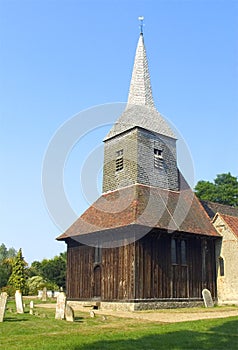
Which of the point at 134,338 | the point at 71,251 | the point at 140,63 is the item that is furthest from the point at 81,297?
the point at 140,63

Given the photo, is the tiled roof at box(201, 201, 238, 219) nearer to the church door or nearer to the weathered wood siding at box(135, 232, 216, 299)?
the weathered wood siding at box(135, 232, 216, 299)

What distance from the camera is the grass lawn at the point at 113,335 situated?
11734 mm

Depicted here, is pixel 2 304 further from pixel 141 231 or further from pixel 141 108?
pixel 141 108

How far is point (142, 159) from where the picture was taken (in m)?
30.9

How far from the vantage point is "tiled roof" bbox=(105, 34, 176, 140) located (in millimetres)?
32969

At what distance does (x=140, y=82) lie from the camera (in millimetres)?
36719

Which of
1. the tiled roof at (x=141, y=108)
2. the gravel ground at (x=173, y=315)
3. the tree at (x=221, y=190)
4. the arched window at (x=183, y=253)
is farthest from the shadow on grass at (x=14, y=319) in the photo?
the tree at (x=221, y=190)

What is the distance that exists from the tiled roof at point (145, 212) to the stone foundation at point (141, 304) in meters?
4.71

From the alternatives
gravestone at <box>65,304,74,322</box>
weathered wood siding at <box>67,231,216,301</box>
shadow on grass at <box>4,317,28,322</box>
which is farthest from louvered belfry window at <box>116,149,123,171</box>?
shadow on grass at <box>4,317,28,322</box>

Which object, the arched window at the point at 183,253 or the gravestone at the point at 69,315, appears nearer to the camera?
the gravestone at the point at 69,315

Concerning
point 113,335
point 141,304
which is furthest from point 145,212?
point 113,335

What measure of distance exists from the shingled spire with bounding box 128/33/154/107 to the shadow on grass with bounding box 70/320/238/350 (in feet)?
79.5

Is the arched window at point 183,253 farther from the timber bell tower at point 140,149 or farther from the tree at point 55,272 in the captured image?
the tree at point 55,272

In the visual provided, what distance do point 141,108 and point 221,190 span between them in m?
26.4
